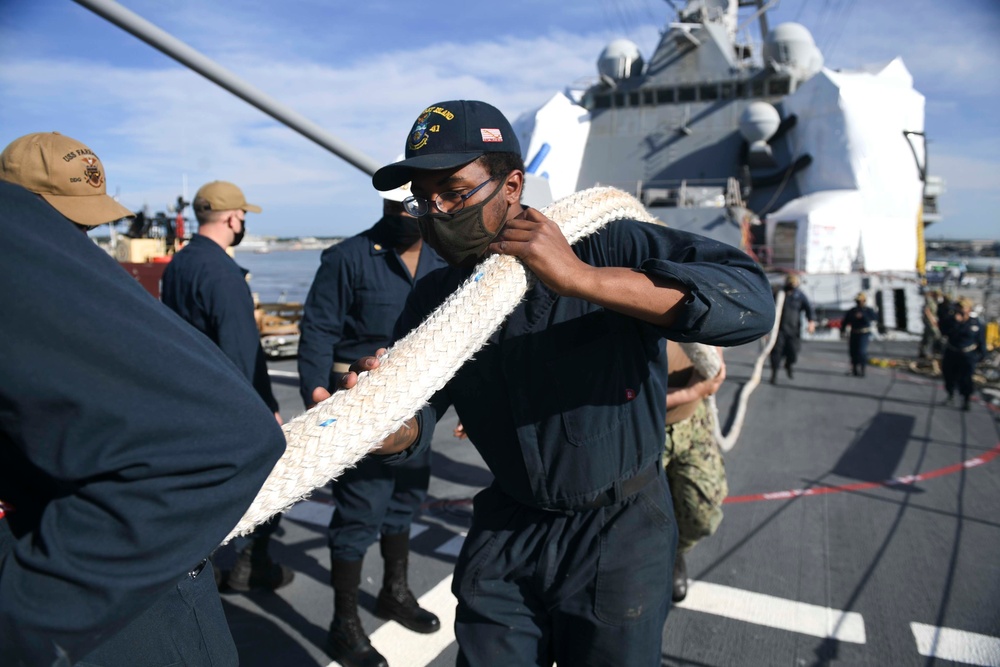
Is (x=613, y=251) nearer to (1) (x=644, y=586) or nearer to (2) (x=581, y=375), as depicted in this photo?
(2) (x=581, y=375)

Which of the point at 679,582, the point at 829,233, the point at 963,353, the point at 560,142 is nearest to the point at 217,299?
the point at 679,582

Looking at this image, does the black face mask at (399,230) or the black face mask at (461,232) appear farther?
the black face mask at (399,230)

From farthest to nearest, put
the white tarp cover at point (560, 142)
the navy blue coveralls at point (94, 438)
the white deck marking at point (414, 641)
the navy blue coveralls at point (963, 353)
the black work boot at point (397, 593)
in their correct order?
the navy blue coveralls at point (963, 353) < the white tarp cover at point (560, 142) < the black work boot at point (397, 593) < the white deck marking at point (414, 641) < the navy blue coveralls at point (94, 438)

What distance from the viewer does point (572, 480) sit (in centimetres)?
179

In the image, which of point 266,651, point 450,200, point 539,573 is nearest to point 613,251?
point 450,200

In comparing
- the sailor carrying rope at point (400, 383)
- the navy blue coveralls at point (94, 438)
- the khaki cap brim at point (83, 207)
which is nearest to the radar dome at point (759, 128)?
the sailor carrying rope at point (400, 383)

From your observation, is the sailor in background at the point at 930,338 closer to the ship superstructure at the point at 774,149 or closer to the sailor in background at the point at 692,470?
the ship superstructure at the point at 774,149

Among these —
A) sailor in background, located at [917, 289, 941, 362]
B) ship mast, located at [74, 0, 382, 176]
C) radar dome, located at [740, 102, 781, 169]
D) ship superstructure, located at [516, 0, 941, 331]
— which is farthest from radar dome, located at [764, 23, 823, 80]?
ship mast, located at [74, 0, 382, 176]

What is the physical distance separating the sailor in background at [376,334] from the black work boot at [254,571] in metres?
0.60

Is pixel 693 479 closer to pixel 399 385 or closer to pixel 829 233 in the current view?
pixel 399 385

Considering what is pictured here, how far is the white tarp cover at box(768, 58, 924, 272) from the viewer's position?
2234 centimetres

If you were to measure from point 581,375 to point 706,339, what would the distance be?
1.27 ft

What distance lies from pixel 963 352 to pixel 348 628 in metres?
9.24

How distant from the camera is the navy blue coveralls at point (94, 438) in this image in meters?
0.78
